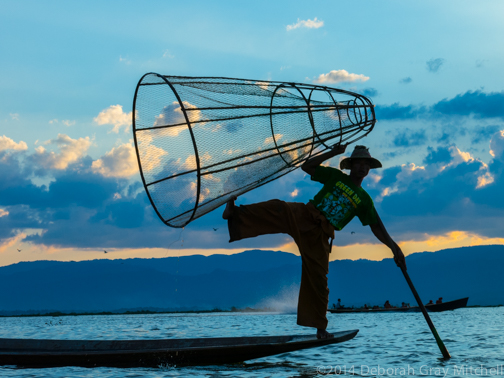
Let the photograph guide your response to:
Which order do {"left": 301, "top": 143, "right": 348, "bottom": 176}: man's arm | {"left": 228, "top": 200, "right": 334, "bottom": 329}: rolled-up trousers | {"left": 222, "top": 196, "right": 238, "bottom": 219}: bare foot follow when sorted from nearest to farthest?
{"left": 222, "top": 196, "right": 238, "bottom": 219}: bare foot
{"left": 301, "top": 143, "right": 348, "bottom": 176}: man's arm
{"left": 228, "top": 200, "right": 334, "bottom": 329}: rolled-up trousers

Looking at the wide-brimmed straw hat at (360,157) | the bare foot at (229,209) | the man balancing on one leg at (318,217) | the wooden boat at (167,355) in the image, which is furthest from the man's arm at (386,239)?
the bare foot at (229,209)

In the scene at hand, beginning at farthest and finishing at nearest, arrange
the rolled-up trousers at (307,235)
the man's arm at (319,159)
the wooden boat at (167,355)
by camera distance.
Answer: the wooden boat at (167,355)
the rolled-up trousers at (307,235)
the man's arm at (319,159)

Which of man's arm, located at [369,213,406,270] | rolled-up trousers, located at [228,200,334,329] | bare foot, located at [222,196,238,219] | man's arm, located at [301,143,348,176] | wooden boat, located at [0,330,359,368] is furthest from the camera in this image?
man's arm, located at [369,213,406,270]

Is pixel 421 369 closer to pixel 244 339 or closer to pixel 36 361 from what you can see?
pixel 244 339

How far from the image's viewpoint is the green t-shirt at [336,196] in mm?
6859

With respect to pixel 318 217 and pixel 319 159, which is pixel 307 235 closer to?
pixel 318 217

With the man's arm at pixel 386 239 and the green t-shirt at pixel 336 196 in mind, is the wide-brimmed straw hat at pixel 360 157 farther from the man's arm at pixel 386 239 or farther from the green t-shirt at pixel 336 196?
the man's arm at pixel 386 239

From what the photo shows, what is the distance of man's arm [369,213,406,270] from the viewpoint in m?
7.58

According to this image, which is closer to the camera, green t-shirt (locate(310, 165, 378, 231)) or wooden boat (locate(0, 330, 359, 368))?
green t-shirt (locate(310, 165, 378, 231))

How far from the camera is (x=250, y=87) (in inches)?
253

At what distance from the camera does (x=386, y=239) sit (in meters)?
7.59

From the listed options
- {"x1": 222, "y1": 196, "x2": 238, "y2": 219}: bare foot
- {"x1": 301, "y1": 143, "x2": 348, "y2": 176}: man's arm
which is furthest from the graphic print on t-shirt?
{"x1": 222, "y1": 196, "x2": 238, "y2": 219}: bare foot

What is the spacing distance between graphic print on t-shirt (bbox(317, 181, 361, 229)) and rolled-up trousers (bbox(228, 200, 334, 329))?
10 centimetres

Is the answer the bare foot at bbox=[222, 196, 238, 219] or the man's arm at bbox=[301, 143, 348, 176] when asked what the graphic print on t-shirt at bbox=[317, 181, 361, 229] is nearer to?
the man's arm at bbox=[301, 143, 348, 176]
